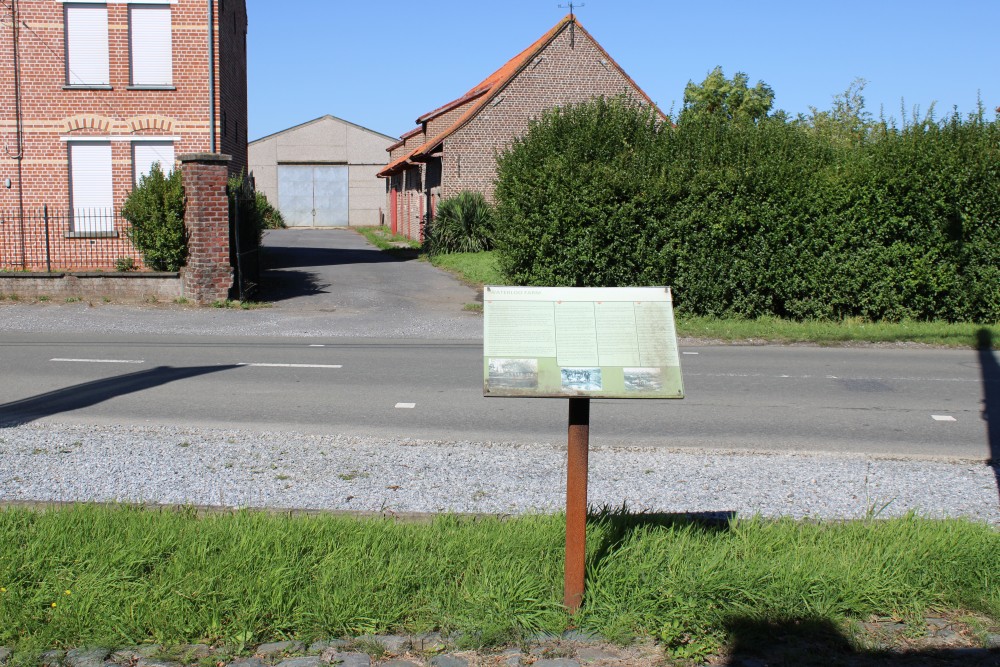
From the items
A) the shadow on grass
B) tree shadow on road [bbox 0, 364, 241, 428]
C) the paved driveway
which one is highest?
the paved driveway

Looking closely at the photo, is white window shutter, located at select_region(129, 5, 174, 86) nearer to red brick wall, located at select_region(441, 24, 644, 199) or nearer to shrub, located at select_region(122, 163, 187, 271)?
shrub, located at select_region(122, 163, 187, 271)

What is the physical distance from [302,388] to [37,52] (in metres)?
15.3

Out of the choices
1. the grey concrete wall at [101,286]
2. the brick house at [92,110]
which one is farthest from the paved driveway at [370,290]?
the brick house at [92,110]

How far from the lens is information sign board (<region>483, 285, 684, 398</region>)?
409 cm

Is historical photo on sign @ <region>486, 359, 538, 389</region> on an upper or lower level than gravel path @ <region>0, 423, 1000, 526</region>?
upper

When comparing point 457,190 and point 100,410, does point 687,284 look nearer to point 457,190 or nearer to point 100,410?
point 100,410

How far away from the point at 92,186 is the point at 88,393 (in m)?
13.7

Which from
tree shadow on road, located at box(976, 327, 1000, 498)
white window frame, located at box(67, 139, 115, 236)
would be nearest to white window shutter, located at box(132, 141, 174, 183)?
white window frame, located at box(67, 139, 115, 236)

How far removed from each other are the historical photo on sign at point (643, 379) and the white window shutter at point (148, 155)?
20.1 meters

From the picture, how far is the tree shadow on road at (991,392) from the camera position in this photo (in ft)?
26.9

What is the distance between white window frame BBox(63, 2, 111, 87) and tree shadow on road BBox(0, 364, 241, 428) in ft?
41.8

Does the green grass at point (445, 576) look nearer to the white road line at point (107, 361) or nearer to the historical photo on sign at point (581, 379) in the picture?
the historical photo on sign at point (581, 379)

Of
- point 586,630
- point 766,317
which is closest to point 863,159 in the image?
point 766,317

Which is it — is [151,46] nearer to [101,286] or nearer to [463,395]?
[101,286]
